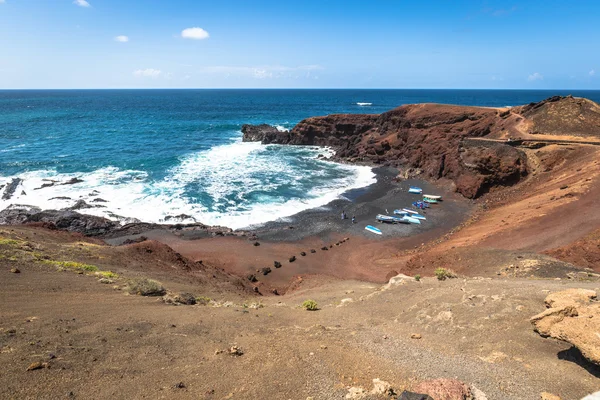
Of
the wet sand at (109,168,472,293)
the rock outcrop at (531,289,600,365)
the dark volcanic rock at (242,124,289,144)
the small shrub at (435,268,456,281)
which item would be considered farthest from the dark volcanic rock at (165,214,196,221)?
the dark volcanic rock at (242,124,289,144)

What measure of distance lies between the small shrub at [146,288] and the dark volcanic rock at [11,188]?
3459 centimetres

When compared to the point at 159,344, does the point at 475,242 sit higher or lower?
lower

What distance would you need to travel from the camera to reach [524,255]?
1845 cm

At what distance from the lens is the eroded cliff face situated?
134 feet

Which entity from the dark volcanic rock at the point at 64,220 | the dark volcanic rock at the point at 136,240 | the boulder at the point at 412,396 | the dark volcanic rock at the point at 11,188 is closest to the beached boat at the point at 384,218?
the dark volcanic rock at the point at 136,240

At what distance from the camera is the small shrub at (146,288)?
13547 millimetres

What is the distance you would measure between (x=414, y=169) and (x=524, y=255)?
35.1 meters

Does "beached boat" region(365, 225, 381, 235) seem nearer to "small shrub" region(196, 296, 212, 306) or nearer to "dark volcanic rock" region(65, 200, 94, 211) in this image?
"small shrub" region(196, 296, 212, 306)

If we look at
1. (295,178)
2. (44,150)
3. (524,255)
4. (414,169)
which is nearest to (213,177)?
(295,178)

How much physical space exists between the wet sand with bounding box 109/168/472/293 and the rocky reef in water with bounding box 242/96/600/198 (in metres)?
5.51

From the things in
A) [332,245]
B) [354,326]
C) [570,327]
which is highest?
[570,327]

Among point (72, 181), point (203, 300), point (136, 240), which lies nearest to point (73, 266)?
Result: point (203, 300)

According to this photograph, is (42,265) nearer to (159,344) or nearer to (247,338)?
(159,344)

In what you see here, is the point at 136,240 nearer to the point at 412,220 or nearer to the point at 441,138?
the point at 412,220
